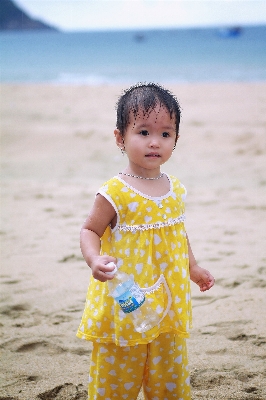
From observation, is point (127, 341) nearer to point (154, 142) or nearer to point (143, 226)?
point (143, 226)

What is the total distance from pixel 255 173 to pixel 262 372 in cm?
516

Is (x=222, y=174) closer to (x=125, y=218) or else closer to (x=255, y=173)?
(x=255, y=173)

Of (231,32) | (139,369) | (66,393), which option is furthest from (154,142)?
(231,32)

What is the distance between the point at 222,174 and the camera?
301 inches

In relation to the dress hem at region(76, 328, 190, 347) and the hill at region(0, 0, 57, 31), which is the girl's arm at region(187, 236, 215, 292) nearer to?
the dress hem at region(76, 328, 190, 347)

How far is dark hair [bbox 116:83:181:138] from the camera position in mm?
1955

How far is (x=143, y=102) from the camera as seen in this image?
6.41ft

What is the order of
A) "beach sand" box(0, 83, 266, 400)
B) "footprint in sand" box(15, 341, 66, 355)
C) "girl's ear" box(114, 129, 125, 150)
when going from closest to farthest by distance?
"girl's ear" box(114, 129, 125, 150)
"beach sand" box(0, 83, 266, 400)
"footprint in sand" box(15, 341, 66, 355)

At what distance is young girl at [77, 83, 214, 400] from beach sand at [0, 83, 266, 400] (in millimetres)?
534

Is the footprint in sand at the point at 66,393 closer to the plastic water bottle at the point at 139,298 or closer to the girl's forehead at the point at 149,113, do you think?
the plastic water bottle at the point at 139,298

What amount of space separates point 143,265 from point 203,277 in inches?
16.8

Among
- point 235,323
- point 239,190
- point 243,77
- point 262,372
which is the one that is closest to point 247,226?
point 239,190

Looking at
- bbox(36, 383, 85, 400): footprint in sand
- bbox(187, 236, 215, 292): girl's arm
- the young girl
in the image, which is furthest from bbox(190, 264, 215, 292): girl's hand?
bbox(36, 383, 85, 400): footprint in sand

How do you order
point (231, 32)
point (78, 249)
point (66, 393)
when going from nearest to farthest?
point (66, 393), point (78, 249), point (231, 32)
